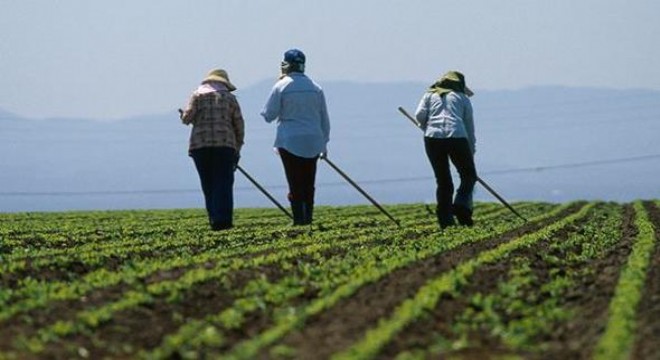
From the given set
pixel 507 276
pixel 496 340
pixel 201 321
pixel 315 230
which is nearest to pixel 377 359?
pixel 496 340

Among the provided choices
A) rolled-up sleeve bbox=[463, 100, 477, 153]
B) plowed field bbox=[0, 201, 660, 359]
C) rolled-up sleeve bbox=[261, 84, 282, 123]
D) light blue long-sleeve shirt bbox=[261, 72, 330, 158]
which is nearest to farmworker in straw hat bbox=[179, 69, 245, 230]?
rolled-up sleeve bbox=[261, 84, 282, 123]

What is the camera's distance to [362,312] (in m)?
8.84

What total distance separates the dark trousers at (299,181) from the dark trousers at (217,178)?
755mm

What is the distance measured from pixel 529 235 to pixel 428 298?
6671 millimetres

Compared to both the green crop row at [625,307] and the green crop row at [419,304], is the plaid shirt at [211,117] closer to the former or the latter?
the green crop row at [419,304]

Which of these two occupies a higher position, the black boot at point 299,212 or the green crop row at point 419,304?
the black boot at point 299,212

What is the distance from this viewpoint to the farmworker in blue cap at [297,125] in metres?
18.5

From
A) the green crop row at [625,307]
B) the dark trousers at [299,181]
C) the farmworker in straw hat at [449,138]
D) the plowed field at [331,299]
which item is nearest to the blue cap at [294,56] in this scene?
the dark trousers at [299,181]

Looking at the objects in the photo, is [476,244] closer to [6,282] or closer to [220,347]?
[6,282]

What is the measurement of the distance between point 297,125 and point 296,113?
0.16 m

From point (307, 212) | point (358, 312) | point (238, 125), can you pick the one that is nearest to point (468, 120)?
point (307, 212)

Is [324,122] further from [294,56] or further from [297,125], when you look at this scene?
[294,56]

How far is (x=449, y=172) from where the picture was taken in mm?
18172

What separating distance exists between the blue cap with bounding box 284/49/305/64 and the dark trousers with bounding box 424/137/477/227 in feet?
6.50
